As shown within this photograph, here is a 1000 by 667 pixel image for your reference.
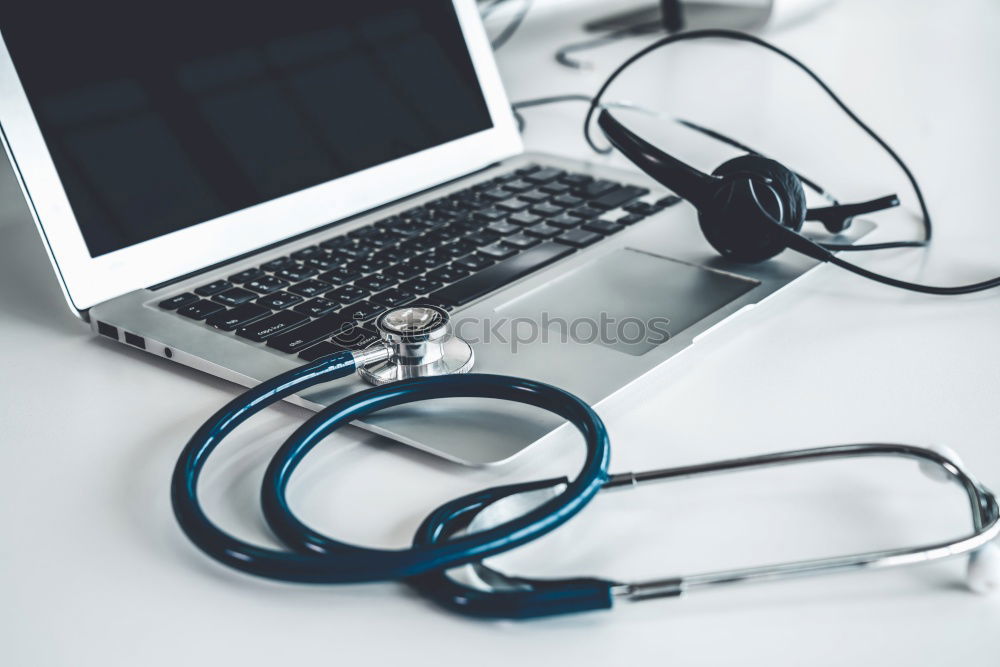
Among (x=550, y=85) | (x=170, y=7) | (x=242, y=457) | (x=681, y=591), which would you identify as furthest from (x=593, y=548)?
(x=550, y=85)

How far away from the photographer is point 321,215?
2.65 feet

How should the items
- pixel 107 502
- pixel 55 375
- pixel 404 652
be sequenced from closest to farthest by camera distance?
1. pixel 404 652
2. pixel 107 502
3. pixel 55 375

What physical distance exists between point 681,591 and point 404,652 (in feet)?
0.38

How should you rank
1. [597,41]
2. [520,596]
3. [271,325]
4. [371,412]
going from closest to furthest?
[520,596] → [371,412] → [271,325] → [597,41]

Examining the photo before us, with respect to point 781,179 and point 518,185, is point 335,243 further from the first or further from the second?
point 781,179

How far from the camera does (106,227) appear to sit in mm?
687

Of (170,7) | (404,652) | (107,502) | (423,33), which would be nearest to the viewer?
(404,652)

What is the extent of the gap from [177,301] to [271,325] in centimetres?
9

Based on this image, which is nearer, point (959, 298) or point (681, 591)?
point (681, 591)

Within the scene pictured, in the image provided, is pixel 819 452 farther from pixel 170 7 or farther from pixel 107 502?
pixel 170 7

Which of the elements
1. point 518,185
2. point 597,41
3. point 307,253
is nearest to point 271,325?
point 307,253

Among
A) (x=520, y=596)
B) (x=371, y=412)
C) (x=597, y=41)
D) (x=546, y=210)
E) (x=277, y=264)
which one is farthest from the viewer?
(x=597, y=41)

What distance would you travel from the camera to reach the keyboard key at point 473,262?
730mm

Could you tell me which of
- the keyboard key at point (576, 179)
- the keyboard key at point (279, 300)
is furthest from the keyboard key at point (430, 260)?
the keyboard key at point (576, 179)
